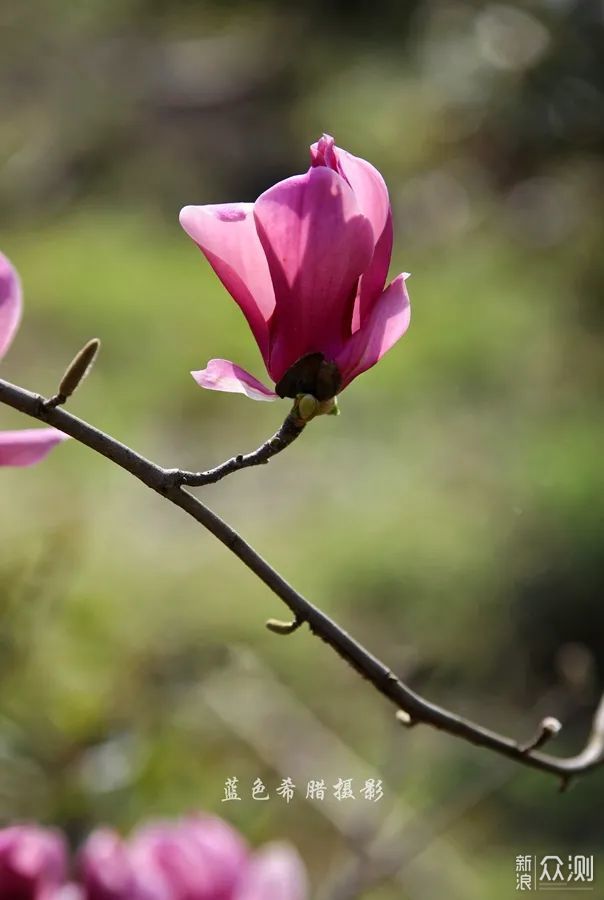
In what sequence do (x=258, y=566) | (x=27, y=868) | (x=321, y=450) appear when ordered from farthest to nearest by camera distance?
(x=321, y=450)
(x=27, y=868)
(x=258, y=566)

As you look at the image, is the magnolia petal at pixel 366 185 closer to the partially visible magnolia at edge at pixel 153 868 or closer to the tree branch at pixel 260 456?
the tree branch at pixel 260 456

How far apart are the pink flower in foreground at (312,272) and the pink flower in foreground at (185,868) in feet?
0.84

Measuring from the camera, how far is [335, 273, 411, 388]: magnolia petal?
0.38 metres

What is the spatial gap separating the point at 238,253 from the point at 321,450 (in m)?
2.23

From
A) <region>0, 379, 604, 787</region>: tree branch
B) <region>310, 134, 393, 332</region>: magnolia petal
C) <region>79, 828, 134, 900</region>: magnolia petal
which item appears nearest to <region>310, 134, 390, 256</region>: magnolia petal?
<region>310, 134, 393, 332</region>: magnolia petal

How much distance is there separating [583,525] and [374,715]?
0.60m

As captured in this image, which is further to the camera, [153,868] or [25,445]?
[153,868]

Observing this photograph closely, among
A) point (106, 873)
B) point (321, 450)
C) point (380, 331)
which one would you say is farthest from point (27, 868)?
point (321, 450)

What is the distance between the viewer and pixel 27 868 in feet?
1.62

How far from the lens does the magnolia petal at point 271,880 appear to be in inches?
21.6

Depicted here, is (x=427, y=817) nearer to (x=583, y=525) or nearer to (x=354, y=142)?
(x=583, y=525)

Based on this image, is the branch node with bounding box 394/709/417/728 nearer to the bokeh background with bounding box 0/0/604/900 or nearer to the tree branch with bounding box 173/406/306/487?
the tree branch with bounding box 173/406/306/487

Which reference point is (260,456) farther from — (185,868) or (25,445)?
(185,868)

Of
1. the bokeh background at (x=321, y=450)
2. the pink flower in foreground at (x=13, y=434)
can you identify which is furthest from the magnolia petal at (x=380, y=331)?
the bokeh background at (x=321, y=450)
